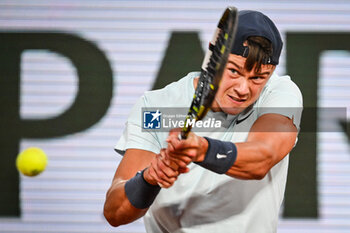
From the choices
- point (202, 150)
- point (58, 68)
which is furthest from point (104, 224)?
point (202, 150)

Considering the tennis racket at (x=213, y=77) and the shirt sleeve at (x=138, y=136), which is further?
the shirt sleeve at (x=138, y=136)

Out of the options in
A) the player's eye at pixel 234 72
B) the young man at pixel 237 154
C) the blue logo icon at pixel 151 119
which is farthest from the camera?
the blue logo icon at pixel 151 119

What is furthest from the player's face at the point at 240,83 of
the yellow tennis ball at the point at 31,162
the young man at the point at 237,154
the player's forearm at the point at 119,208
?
the yellow tennis ball at the point at 31,162

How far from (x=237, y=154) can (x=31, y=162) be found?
238cm

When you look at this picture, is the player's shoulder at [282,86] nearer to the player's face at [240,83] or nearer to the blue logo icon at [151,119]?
the player's face at [240,83]

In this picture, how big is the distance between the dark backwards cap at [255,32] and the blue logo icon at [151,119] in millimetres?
368

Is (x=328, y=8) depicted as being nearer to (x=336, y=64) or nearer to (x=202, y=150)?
(x=336, y=64)

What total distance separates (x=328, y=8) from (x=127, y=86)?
1.51m

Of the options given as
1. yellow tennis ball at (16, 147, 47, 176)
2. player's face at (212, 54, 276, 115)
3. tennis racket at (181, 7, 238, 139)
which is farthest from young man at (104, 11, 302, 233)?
yellow tennis ball at (16, 147, 47, 176)

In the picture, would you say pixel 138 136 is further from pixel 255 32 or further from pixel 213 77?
pixel 213 77

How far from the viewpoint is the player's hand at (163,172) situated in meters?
1.60

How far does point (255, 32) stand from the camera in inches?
71.6

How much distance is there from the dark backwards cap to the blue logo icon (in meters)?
0.37

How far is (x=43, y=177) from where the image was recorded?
395 cm
